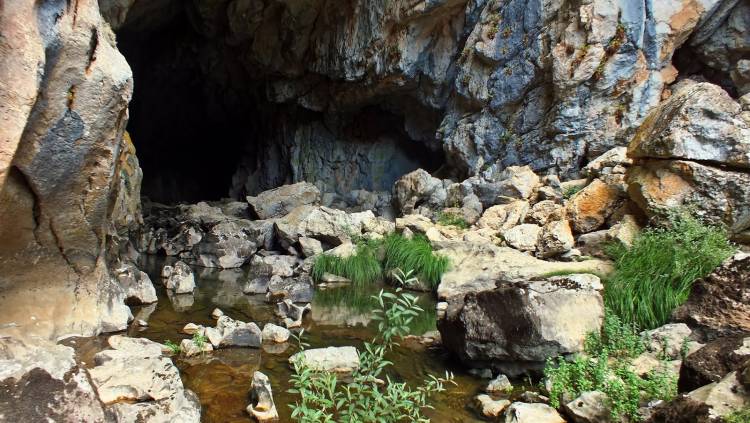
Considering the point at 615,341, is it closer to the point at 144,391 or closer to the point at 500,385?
the point at 500,385

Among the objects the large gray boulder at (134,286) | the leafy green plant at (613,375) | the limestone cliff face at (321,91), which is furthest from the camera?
the large gray boulder at (134,286)

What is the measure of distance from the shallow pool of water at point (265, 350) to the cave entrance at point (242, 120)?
32.0 ft

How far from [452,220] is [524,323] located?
6.27 metres

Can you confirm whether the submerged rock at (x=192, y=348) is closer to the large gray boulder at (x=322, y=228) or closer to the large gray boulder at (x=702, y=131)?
the large gray boulder at (x=322, y=228)

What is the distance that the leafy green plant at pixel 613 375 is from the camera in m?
3.16

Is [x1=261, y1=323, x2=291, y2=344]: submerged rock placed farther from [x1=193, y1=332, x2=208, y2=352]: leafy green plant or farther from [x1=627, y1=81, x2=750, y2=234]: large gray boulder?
[x1=627, y1=81, x2=750, y2=234]: large gray boulder

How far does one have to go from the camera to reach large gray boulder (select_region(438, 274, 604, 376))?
3.92 m

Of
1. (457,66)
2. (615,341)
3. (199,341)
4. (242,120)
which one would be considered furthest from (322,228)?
(242,120)

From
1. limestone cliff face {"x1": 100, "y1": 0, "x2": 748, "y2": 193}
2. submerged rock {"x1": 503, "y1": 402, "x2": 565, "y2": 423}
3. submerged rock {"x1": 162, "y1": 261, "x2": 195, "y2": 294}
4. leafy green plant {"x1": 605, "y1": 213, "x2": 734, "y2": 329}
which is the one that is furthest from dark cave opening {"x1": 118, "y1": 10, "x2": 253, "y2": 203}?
submerged rock {"x1": 503, "y1": 402, "x2": 565, "y2": 423}

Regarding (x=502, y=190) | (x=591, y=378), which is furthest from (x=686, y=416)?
(x=502, y=190)

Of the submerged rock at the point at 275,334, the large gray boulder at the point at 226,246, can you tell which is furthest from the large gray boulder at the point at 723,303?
the large gray boulder at the point at 226,246

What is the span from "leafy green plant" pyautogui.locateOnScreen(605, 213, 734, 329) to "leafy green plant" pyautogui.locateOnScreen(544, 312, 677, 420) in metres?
0.32

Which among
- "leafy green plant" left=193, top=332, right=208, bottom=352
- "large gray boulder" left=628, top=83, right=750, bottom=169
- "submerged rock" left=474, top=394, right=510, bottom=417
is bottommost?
"submerged rock" left=474, top=394, right=510, bottom=417

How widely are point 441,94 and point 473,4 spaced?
252 centimetres
